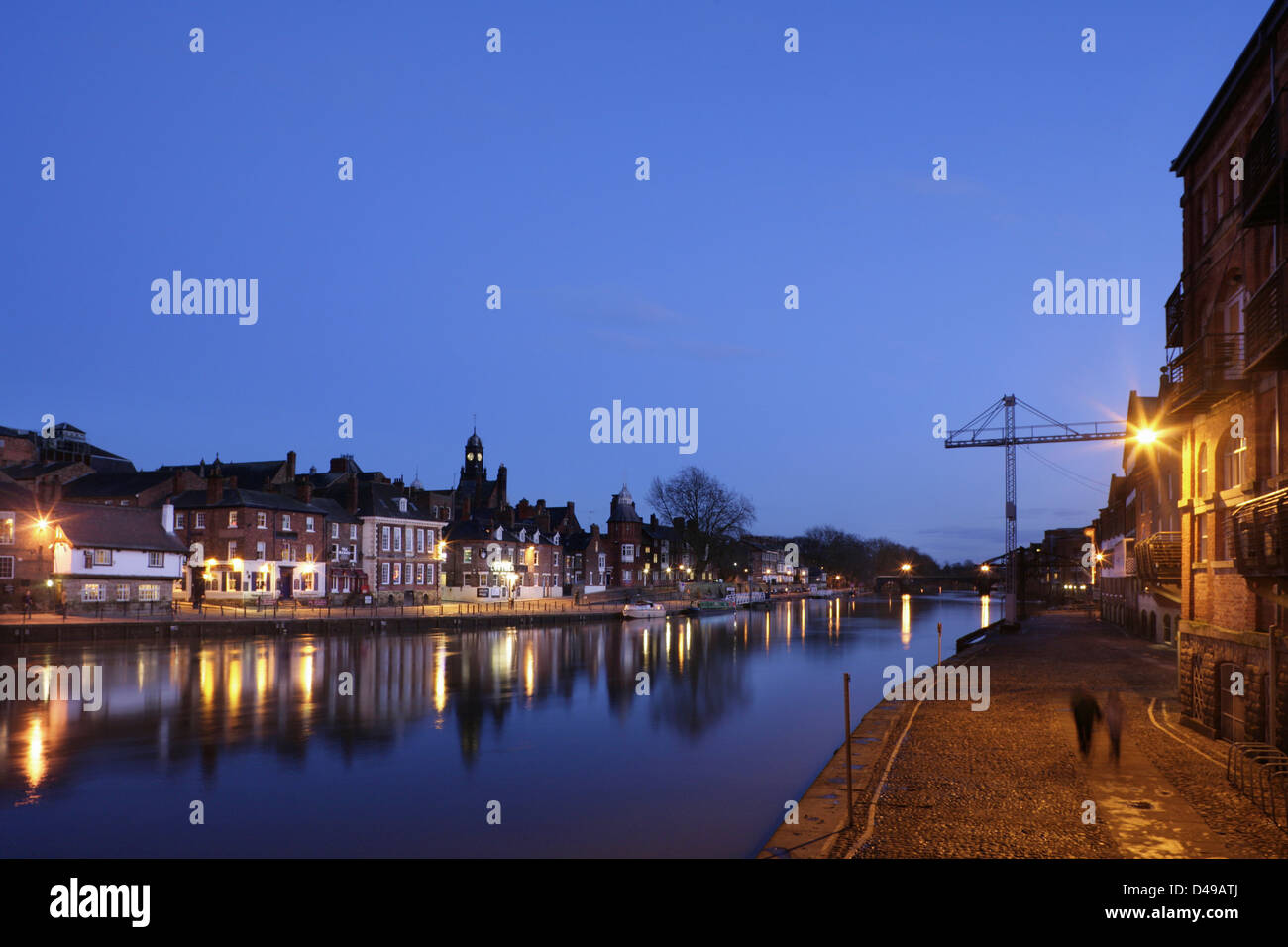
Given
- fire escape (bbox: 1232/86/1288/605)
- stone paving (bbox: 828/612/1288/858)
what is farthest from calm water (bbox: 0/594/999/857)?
fire escape (bbox: 1232/86/1288/605)

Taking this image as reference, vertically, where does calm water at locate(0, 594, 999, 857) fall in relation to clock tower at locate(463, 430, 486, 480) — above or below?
below

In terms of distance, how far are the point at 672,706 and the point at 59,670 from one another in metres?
23.0

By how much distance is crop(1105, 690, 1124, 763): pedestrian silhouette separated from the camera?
56.5 feet

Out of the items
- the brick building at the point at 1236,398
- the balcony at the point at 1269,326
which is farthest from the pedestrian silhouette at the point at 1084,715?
the balcony at the point at 1269,326

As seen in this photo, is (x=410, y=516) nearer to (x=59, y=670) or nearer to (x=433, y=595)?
(x=433, y=595)

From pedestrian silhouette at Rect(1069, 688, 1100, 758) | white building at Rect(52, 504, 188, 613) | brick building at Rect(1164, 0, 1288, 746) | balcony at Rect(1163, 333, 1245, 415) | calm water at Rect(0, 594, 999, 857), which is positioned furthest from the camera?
white building at Rect(52, 504, 188, 613)

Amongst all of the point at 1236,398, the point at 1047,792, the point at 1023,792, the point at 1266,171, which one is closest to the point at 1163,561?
the point at 1236,398

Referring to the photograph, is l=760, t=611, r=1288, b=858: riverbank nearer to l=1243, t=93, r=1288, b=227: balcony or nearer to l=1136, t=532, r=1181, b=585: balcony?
l=1136, t=532, r=1181, b=585: balcony

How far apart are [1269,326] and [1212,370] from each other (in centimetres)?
318

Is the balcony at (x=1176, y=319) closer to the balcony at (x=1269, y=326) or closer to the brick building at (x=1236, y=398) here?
the brick building at (x=1236, y=398)

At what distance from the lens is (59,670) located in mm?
33312

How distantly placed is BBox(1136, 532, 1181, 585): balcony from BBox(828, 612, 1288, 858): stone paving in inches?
126

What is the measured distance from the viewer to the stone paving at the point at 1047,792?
1109cm
